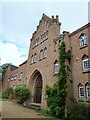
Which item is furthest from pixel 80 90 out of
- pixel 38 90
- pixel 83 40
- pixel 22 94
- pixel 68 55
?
pixel 22 94

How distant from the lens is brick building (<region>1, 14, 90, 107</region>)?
16250 mm

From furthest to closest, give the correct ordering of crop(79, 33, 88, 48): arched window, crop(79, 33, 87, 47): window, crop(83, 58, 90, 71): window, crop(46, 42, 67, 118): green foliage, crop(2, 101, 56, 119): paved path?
crop(79, 33, 87, 47): window < crop(79, 33, 88, 48): arched window < crop(83, 58, 90, 71): window < crop(46, 42, 67, 118): green foliage < crop(2, 101, 56, 119): paved path

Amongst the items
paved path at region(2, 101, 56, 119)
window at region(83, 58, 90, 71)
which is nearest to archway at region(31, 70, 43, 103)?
paved path at region(2, 101, 56, 119)

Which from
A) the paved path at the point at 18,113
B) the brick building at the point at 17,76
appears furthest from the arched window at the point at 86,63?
the brick building at the point at 17,76

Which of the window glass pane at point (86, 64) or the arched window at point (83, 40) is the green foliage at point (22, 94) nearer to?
the window glass pane at point (86, 64)

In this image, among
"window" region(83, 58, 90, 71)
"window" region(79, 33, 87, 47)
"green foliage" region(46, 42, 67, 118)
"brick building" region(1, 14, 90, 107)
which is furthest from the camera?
"window" region(79, 33, 87, 47)

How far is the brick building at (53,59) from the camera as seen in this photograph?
16250 mm

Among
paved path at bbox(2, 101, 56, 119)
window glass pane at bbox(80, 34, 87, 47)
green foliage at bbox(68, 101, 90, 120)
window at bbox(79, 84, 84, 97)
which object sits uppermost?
window glass pane at bbox(80, 34, 87, 47)

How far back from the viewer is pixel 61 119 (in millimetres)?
14766

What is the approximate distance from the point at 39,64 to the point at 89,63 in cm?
1111

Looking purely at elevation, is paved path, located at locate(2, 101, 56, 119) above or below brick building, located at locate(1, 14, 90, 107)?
below

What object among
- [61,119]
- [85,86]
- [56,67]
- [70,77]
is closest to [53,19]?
[56,67]

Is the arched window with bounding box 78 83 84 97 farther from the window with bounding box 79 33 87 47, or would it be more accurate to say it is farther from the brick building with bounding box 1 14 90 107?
the window with bounding box 79 33 87 47

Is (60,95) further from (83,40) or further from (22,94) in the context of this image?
(22,94)
